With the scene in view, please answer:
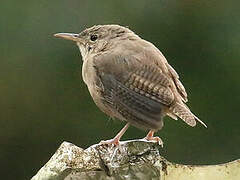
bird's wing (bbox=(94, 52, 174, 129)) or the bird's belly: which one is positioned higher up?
bird's wing (bbox=(94, 52, 174, 129))

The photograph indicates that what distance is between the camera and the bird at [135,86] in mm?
5121

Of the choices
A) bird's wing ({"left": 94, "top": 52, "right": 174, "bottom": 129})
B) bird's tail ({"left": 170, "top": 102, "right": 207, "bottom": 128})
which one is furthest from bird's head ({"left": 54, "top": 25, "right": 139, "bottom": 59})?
bird's tail ({"left": 170, "top": 102, "right": 207, "bottom": 128})

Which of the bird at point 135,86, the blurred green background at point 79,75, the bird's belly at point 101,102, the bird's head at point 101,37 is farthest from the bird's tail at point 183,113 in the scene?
the blurred green background at point 79,75

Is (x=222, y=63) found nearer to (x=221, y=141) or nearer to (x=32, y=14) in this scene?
(x=221, y=141)

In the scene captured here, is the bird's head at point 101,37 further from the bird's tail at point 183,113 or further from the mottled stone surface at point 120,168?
the mottled stone surface at point 120,168

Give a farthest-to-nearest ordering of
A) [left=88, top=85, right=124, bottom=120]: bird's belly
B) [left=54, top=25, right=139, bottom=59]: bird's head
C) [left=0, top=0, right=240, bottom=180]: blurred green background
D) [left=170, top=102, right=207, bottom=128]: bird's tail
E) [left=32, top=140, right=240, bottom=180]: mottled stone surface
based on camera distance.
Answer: [left=0, top=0, right=240, bottom=180]: blurred green background → [left=54, top=25, right=139, bottom=59]: bird's head → [left=88, top=85, right=124, bottom=120]: bird's belly → [left=170, top=102, right=207, bottom=128]: bird's tail → [left=32, top=140, right=240, bottom=180]: mottled stone surface

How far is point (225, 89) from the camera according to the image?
7586 mm

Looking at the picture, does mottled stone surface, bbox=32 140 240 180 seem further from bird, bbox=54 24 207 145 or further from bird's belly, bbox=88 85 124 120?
bird's belly, bbox=88 85 124 120

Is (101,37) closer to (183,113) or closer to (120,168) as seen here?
(183,113)

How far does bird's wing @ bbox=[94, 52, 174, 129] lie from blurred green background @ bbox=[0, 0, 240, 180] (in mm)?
1704

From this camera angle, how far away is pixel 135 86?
5.32 m

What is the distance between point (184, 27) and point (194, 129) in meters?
0.78

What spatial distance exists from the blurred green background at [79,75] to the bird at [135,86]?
1622 mm

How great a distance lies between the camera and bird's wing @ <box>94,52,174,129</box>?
5.12 meters
